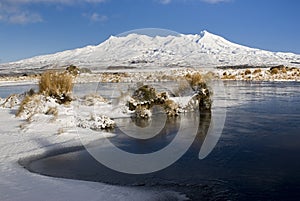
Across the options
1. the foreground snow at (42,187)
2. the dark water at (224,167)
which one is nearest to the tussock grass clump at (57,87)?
the dark water at (224,167)

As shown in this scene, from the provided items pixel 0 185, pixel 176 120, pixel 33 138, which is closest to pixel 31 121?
pixel 33 138

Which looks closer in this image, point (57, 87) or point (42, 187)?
point (42, 187)

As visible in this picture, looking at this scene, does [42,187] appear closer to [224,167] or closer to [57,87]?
[224,167]

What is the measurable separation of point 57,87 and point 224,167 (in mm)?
14587

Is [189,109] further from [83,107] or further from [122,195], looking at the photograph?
[122,195]

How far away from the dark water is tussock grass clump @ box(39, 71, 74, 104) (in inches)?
317

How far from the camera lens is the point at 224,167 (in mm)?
9766

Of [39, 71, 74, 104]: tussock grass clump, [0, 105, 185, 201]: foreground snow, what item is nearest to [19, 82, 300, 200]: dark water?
[0, 105, 185, 201]: foreground snow

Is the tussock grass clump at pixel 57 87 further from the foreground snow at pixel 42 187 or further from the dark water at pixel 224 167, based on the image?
the foreground snow at pixel 42 187

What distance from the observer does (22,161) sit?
1052 centimetres

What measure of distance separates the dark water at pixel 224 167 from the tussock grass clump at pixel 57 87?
8040mm

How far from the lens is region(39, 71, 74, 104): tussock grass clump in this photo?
21.8 m

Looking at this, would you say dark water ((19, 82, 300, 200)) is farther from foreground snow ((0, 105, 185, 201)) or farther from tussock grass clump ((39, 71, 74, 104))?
tussock grass clump ((39, 71, 74, 104))

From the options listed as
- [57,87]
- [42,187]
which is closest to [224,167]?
[42,187]
